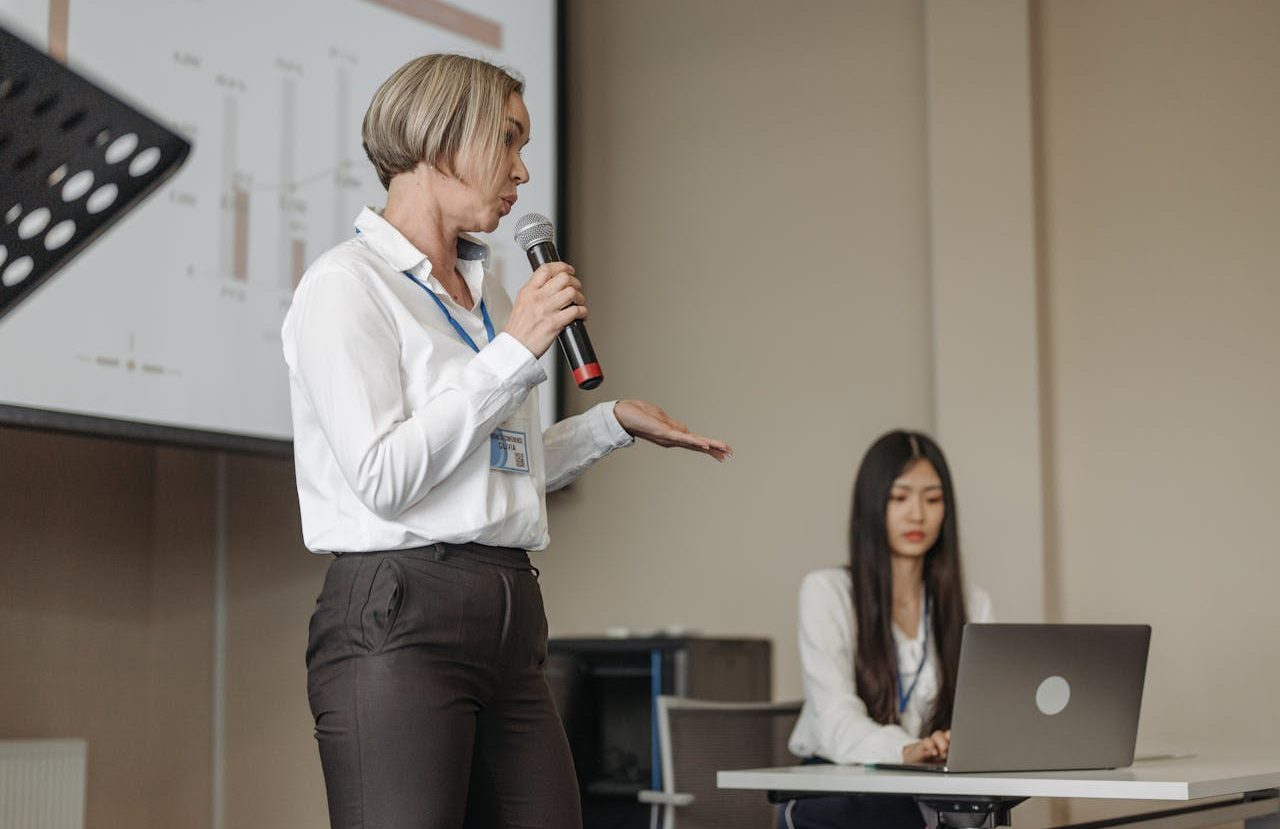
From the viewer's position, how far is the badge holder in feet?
2.35

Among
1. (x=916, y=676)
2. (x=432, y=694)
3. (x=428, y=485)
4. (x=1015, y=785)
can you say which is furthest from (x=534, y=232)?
(x=916, y=676)

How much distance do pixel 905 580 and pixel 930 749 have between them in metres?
0.68

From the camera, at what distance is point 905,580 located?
2863 mm

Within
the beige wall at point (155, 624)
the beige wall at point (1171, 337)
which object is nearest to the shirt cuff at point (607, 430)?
the beige wall at point (155, 624)

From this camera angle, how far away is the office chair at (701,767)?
7.84 ft

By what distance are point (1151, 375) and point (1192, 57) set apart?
0.81m

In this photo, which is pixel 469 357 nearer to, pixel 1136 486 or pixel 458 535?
pixel 458 535

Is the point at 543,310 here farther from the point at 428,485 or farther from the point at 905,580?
the point at 905,580

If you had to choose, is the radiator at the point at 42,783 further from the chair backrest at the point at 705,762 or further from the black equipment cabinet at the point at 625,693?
the chair backrest at the point at 705,762

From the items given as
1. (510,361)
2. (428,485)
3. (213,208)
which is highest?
(213,208)

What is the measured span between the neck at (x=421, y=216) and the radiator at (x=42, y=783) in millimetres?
1968

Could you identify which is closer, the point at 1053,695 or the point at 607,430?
the point at 607,430

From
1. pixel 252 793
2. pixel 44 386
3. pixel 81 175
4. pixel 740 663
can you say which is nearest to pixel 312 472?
pixel 81 175

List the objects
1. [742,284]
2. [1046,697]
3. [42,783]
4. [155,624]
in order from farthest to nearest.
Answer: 1. [742,284]
2. [155,624]
3. [42,783]
4. [1046,697]
